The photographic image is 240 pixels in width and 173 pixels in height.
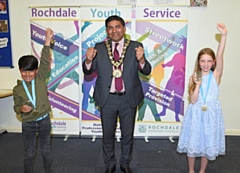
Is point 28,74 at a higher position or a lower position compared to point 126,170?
higher

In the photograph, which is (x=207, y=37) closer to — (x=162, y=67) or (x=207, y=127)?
(x=162, y=67)

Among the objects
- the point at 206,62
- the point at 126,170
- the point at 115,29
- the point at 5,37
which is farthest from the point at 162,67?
the point at 5,37

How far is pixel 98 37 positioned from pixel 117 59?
4.10ft

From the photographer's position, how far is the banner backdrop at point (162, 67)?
11.6 feet

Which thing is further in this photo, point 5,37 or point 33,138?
point 5,37

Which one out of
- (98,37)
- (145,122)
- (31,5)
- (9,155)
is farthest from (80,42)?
(9,155)

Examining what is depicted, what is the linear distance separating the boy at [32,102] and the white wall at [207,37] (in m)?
1.61

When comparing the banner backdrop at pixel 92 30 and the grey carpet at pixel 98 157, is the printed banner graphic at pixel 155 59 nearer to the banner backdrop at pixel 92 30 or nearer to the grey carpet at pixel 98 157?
the banner backdrop at pixel 92 30

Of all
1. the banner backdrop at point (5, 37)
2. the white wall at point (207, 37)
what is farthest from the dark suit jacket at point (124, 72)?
the banner backdrop at point (5, 37)

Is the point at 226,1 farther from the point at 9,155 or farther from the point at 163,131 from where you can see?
the point at 9,155

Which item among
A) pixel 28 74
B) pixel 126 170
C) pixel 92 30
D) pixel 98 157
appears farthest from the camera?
pixel 92 30

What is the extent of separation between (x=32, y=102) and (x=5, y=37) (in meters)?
1.95

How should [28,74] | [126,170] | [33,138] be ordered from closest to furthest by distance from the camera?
[28,74], [33,138], [126,170]

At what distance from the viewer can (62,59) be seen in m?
3.66
